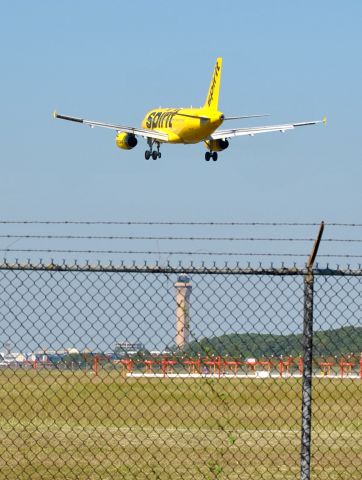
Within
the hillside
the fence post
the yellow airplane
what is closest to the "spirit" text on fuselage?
the yellow airplane

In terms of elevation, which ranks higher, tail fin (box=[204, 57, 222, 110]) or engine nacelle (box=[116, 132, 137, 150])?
tail fin (box=[204, 57, 222, 110])

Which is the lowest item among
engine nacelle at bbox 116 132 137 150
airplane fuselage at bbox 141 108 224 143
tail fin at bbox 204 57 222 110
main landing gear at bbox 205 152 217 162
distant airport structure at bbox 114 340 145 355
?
distant airport structure at bbox 114 340 145 355

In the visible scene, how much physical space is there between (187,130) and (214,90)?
781cm

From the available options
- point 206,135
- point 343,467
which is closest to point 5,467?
point 343,467

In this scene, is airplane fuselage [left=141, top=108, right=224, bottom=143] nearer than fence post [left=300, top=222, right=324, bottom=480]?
No

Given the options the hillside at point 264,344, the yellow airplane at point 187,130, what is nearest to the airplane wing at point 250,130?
the yellow airplane at point 187,130

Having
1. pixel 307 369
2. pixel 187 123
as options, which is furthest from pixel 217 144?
pixel 307 369

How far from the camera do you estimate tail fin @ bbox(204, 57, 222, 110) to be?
8769 centimetres

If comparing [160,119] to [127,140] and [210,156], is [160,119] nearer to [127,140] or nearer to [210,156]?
[127,140]

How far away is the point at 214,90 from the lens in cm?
8900

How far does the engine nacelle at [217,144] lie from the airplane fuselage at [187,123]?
1.61 meters

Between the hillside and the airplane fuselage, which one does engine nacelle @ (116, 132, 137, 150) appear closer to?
the airplane fuselage

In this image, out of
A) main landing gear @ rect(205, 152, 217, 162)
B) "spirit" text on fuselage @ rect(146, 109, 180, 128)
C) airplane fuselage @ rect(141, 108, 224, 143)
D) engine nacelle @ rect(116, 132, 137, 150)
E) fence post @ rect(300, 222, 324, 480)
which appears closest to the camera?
fence post @ rect(300, 222, 324, 480)

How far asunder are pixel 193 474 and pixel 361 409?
35.4ft
